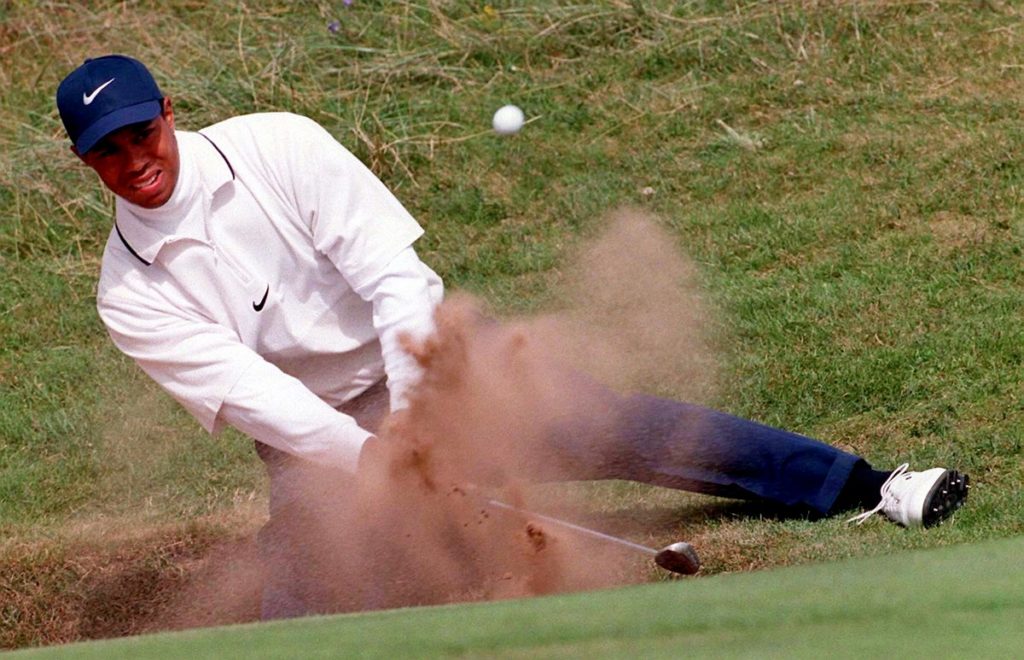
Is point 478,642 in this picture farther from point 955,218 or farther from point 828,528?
point 955,218

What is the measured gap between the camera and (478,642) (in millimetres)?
1816

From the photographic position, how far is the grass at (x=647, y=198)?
470 centimetres

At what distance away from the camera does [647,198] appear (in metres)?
6.33

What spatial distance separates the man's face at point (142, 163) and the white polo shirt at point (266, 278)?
3 centimetres

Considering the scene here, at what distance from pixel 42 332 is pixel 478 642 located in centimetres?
477

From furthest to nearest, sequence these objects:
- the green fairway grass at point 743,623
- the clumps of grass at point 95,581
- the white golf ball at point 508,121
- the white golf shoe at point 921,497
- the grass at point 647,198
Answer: the white golf ball at point 508,121 → the grass at point 647,198 → the clumps of grass at point 95,581 → the white golf shoe at point 921,497 → the green fairway grass at point 743,623

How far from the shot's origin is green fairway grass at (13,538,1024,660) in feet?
5.59

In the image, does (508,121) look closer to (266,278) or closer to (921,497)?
(266,278)

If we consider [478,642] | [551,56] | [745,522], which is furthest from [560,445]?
[551,56]

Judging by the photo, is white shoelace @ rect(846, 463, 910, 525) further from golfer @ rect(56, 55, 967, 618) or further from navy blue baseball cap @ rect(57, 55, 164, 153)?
navy blue baseball cap @ rect(57, 55, 164, 153)

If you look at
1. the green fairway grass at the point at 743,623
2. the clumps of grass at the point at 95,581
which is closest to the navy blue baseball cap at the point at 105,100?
the clumps of grass at the point at 95,581

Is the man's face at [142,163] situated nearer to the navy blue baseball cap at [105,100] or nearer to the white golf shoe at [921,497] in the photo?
the navy blue baseball cap at [105,100]

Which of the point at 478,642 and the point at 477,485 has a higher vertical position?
the point at 478,642

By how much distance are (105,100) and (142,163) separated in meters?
0.18
